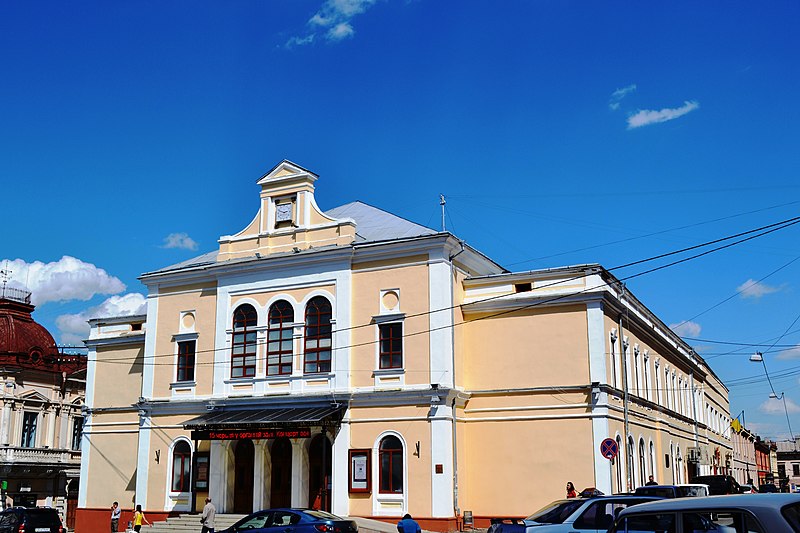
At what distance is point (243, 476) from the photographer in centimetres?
3191

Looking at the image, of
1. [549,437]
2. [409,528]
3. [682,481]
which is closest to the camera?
[409,528]

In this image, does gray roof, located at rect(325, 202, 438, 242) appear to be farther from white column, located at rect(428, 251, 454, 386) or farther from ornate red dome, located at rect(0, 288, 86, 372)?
ornate red dome, located at rect(0, 288, 86, 372)

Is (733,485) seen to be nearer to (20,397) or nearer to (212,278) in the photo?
(212,278)

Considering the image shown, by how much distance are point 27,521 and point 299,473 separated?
921 cm

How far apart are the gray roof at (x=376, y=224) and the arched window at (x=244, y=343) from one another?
5248 mm

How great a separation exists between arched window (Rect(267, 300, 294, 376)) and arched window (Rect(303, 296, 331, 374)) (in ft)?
2.42

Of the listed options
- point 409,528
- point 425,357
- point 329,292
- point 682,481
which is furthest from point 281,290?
point 682,481

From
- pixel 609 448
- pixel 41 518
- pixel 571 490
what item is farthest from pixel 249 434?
pixel 609 448

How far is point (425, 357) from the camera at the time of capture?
29156mm

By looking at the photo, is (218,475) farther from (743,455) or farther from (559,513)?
(743,455)

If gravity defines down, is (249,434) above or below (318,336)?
below

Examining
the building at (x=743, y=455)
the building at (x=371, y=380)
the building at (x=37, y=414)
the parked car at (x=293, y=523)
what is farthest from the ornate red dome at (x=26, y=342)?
the building at (x=743, y=455)

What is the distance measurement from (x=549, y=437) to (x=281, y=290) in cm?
1131

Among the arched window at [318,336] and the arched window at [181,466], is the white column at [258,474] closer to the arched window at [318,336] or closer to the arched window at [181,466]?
the arched window at [181,466]
